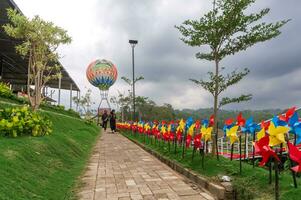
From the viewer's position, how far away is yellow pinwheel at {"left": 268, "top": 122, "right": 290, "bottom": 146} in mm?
5074

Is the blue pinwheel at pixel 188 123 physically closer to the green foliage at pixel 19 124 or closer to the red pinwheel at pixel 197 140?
the red pinwheel at pixel 197 140

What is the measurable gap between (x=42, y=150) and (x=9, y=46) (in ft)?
71.7

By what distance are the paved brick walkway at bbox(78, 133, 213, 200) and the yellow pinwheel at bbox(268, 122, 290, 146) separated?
1729mm

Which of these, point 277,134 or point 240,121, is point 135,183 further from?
point 277,134

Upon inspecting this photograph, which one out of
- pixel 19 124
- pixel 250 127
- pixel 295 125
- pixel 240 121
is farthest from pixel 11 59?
pixel 295 125

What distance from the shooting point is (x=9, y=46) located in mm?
27781

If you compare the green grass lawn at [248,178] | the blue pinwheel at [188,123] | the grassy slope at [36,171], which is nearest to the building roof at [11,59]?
the grassy slope at [36,171]

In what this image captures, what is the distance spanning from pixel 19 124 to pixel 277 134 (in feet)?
23.3

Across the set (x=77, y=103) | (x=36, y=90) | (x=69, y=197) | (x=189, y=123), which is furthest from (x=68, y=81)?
(x=69, y=197)

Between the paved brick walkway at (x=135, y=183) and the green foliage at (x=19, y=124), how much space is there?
2.04m

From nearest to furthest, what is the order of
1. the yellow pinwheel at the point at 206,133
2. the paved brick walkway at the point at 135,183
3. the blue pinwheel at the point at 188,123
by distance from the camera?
1. the paved brick walkway at the point at 135,183
2. the yellow pinwheel at the point at 206,133
3. the blue pinwheel at the point at 188,123

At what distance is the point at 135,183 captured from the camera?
24.6ft

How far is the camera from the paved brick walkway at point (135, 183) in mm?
6363

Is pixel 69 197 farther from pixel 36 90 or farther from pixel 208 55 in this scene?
pixel 36 90
